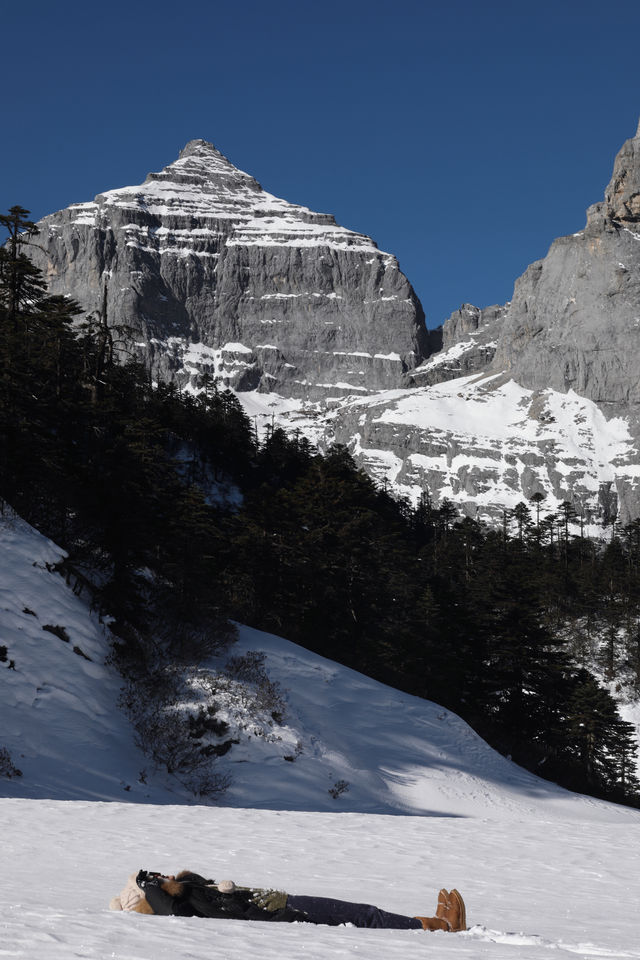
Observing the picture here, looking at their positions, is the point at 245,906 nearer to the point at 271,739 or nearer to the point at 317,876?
the point at 317,876

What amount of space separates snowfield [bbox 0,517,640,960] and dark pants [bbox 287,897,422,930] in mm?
376

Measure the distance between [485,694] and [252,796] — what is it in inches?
943

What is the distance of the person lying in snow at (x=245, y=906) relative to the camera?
6758 mm

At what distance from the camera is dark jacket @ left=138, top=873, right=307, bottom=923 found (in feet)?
22.1

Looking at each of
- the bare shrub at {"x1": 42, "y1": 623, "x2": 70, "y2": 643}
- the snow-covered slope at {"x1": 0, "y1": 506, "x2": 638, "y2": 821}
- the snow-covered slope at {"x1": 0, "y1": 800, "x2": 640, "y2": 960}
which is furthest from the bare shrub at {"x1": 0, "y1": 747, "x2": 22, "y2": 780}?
the bare shrub at {"x1": 42, "y1": 623, "x2": 70, "y2": 643}

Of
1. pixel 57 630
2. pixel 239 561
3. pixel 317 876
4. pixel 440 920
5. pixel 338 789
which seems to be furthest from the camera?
pixel 239 561

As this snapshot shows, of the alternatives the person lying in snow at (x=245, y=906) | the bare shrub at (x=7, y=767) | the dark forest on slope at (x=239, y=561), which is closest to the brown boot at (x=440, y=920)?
the person lying in snow at (x=245, y=906)

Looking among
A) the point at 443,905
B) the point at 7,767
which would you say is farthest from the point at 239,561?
the point at 443,905

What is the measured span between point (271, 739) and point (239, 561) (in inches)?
630

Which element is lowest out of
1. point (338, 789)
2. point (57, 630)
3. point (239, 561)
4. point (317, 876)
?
point (338, 789)

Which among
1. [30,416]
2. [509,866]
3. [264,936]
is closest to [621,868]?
[509,866]

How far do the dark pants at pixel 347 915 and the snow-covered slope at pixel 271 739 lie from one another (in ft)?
39.5

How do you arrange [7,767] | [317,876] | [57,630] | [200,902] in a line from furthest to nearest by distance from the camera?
[57,630], [7,767], [317,876], [200,902]

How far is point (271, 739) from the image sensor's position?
933 inches
